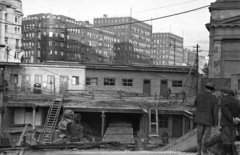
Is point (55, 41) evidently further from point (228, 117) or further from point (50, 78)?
point (228, 117)

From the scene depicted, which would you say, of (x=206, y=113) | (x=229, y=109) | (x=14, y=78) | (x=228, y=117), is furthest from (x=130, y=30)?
(x=228, y=117)

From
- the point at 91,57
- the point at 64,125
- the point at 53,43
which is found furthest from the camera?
the point at 91,57

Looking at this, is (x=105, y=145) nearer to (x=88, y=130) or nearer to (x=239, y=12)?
(x=88, y=130)

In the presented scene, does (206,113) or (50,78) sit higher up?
(50,78)

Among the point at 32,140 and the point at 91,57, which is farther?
the point at 91,57

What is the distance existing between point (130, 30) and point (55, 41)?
145 ft

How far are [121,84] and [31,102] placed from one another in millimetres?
13747

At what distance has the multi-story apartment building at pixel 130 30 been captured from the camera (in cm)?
14312

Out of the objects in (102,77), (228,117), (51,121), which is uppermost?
(102,77)

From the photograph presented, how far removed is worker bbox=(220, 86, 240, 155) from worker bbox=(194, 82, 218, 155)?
1.07 feet

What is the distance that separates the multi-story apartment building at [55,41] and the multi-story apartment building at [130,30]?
15.3m

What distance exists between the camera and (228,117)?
28.2ft

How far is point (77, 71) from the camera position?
44531mm

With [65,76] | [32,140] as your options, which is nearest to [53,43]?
[65,76]
